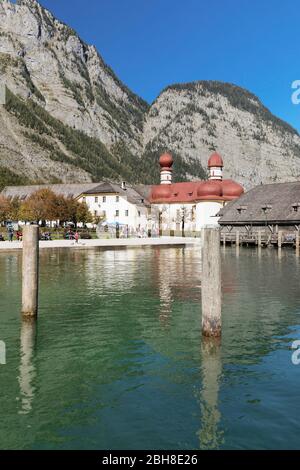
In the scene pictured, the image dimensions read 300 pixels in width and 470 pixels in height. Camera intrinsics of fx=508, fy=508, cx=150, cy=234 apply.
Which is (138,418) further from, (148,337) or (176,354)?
(148,337)

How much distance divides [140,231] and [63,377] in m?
84.1

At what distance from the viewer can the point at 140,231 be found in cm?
9600

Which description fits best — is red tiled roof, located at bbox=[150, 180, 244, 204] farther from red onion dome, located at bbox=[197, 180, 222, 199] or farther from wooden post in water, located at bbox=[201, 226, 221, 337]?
wooden post in water, located at bbox=[201, 226, 221, 337]

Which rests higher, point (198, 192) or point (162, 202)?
point (198, 192)

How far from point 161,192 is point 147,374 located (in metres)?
114

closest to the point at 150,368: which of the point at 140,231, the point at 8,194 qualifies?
the point at 140,231

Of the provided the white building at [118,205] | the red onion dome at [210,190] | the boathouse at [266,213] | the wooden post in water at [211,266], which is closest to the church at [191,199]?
the red onion dome at [210,190]

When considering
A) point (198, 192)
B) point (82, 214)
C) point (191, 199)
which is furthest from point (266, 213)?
point (191, 199)

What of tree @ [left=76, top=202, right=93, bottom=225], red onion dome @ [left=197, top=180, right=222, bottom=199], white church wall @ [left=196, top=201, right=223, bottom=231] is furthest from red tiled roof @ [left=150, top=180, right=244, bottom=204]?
tree @ [left=76, top=202, right=93, bottom=225]

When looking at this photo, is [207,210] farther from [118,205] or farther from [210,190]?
[118,205]

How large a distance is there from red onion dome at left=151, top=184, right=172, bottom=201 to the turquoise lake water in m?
101

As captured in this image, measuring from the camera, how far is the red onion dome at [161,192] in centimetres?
12469

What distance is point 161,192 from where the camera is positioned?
4936 inches

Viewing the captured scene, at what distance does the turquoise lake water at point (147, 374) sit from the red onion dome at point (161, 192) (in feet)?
332
